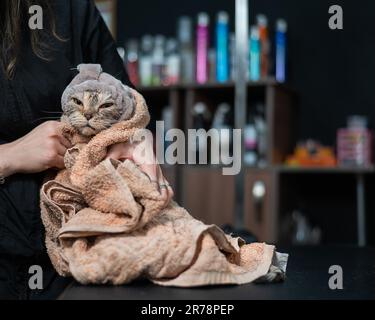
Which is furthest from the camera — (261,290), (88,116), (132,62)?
(132,62)

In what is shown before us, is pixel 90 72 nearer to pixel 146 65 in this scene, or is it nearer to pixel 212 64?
pixel 212 64

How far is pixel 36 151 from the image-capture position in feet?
3.25

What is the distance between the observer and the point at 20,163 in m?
1.02

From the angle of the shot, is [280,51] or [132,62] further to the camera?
[132,62]

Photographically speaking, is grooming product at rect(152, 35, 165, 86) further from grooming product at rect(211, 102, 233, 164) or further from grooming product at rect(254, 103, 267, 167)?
grooming product at rect(254, 103, 267, 167)

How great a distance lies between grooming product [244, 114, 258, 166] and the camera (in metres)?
2.98

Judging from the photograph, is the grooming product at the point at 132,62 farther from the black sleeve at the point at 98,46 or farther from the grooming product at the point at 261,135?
the black sleeve at the point at 98,46

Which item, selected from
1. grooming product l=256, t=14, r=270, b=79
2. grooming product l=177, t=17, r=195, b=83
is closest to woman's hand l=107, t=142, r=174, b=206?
grooming product l=256, t=14, r=270, b=79

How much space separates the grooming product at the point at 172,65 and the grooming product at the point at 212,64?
171 millimetres

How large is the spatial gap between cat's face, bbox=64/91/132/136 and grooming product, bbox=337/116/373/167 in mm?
2095

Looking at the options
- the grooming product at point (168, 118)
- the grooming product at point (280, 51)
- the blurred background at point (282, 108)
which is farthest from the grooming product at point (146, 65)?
the grooming product at point (280, 51)

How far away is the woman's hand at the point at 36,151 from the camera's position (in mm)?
971

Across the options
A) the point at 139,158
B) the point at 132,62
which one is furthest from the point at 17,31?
the point at 132,62

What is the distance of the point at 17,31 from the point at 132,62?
7.19 feet
